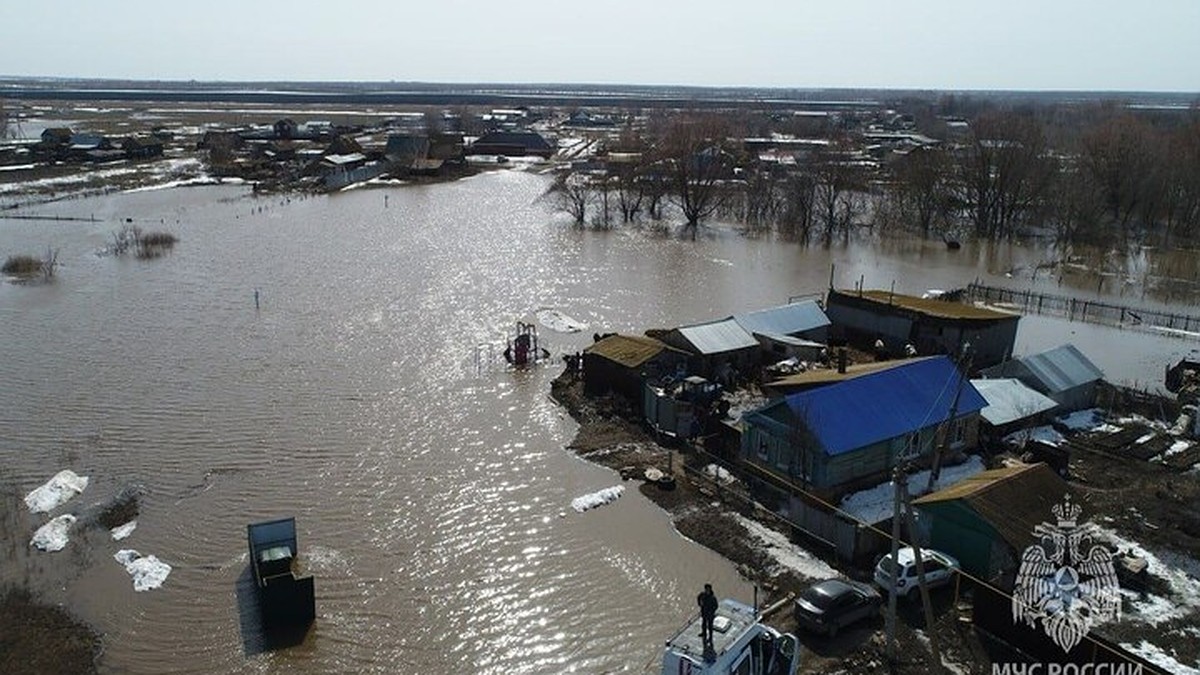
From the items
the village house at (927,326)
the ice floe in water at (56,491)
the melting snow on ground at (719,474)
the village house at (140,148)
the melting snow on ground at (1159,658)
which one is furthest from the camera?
the village house at (140,148)

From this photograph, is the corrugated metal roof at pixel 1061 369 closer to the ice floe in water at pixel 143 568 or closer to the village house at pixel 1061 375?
the village house at pixel 1061 375

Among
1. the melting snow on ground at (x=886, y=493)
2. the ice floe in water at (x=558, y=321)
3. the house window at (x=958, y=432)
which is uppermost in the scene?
the house window at (x=958, y=432)

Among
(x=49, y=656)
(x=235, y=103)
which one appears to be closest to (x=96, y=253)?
(x=49, y=656)

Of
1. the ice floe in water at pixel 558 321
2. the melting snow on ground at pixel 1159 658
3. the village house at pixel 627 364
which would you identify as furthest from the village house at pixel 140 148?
the melting snow on ground at pixel 1159 658

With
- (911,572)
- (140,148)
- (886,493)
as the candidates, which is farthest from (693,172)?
(140,148)

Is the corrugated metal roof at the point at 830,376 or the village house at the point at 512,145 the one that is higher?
the village house at the point at 512,145

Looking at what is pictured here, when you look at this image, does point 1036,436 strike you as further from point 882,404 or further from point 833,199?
point 833,199
